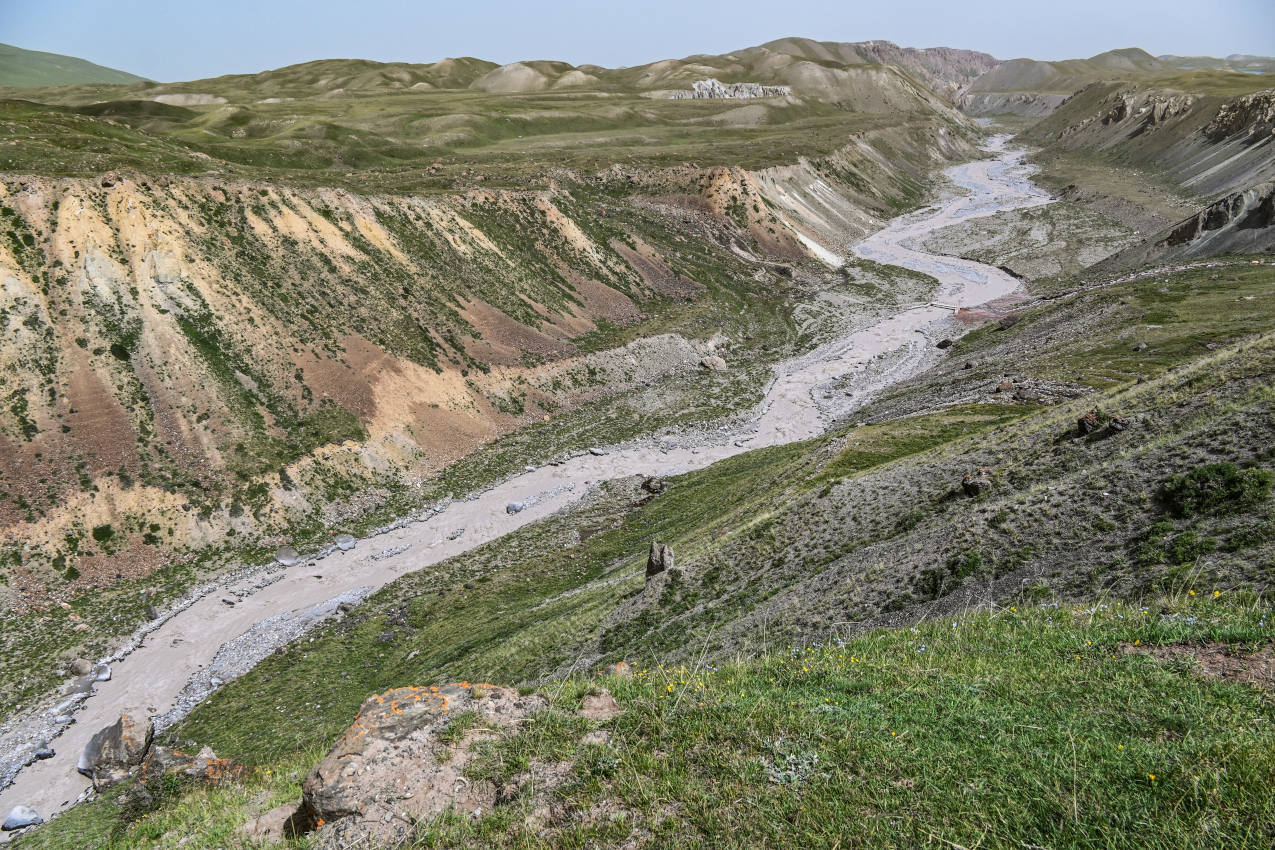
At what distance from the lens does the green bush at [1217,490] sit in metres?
17.6

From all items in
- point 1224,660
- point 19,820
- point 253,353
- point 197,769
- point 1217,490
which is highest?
point 253,353

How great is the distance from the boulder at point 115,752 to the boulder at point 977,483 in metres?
38.5

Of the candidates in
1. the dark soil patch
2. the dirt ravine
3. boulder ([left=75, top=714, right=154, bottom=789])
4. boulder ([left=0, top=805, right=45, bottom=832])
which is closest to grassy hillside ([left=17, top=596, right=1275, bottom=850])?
the dark soil patch

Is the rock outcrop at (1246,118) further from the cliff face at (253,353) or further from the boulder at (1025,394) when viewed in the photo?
the cliff face at (253,353)

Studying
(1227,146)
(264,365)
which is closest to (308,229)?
(264,365)

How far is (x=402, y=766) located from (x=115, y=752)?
27.5 m

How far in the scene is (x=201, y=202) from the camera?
62344 millimetres

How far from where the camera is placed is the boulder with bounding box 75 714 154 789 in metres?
28.0

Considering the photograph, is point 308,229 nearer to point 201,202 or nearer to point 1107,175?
point 201,202

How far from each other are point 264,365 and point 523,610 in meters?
35.8

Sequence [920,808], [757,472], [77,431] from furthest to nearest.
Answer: [757,472]
[77,431]
[920,808]

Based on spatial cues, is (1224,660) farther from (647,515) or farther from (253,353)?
(253,353)

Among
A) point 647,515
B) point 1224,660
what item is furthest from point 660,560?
point 1224,660

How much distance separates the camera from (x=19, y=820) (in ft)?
86.8
